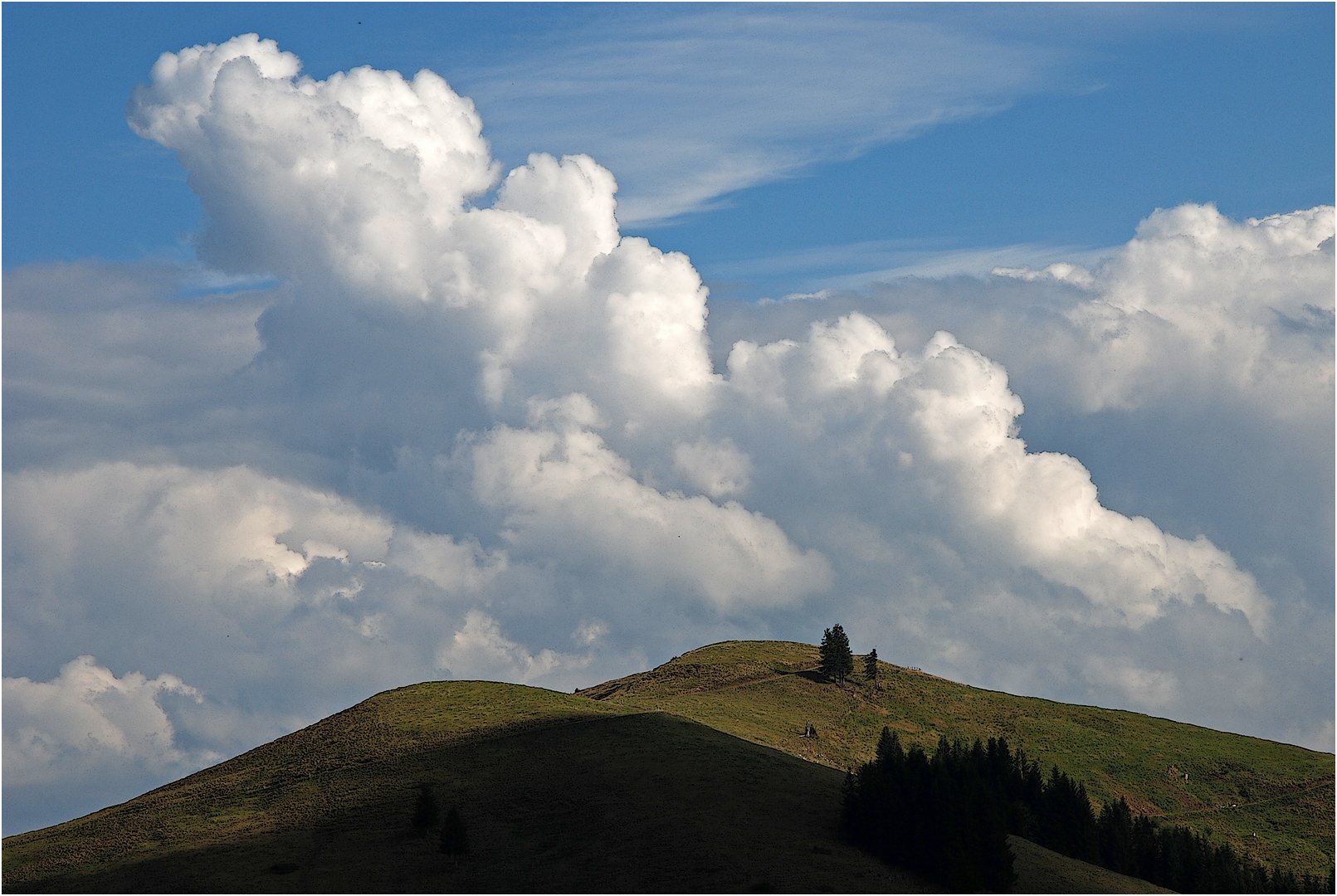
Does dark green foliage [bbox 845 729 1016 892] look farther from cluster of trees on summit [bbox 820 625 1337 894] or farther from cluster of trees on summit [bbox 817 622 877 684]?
cluster of trees on summit [bbox 817 622 877 684]

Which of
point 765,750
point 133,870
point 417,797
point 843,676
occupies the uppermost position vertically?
point 843,676

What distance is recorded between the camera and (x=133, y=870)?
86562 mm

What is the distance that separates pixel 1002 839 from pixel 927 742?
77.7 meters

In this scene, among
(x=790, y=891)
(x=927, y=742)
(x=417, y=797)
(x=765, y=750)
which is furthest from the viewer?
(x=927, y=742)

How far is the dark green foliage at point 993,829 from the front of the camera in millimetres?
81000

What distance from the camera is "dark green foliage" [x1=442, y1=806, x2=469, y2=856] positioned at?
280 ft

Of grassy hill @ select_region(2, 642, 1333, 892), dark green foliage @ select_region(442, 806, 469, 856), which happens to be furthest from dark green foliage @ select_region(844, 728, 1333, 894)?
dark green foliage @ select_region(442, 806, 469, 856)

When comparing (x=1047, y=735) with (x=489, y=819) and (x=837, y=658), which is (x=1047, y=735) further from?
(x=489, y=819)

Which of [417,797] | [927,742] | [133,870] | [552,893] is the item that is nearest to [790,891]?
[552,893]

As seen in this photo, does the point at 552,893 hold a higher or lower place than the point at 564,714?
lower

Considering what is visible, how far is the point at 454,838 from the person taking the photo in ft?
281

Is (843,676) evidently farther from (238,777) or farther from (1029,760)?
(238,777)

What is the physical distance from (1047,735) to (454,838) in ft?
351

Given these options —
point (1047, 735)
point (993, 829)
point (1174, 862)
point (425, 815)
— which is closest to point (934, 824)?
point (993, 829)
